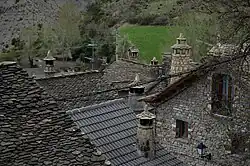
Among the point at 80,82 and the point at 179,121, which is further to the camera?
the point at 80,82

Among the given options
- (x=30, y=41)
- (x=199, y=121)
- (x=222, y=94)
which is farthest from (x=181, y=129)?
(x=30, y=41)

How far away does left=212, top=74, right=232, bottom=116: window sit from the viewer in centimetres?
1212

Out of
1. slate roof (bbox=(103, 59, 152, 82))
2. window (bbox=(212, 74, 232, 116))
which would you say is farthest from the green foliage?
slate roof (bbox=(103, 59, 152, 82))

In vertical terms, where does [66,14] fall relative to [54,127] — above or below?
above

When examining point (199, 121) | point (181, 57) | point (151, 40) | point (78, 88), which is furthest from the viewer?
point (151, 40)

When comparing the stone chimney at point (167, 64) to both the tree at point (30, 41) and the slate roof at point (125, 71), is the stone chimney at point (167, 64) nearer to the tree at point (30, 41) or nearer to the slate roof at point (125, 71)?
the slate roof at point (125, 71)

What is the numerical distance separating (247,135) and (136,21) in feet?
115

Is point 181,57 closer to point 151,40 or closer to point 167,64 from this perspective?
point 167,64

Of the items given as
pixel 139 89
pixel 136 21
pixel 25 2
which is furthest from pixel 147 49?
pixel 139 89

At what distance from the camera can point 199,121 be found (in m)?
12.7

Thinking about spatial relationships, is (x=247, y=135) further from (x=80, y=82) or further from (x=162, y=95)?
(x=80, y=82)

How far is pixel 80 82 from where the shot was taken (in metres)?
16.5

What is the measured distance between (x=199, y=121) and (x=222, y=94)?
3.06 ft

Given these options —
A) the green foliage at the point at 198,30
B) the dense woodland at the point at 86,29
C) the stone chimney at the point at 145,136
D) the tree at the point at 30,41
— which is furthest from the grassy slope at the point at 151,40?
the stone chimney at the point at 145,136
